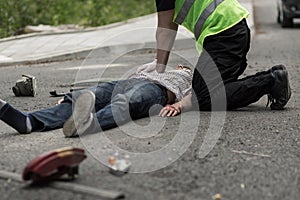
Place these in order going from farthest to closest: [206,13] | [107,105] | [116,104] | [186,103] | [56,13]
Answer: [56,13] < [206,13] < [186,103] < [107,105] < [116,104]

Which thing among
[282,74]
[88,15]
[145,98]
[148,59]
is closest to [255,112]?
[282,74]

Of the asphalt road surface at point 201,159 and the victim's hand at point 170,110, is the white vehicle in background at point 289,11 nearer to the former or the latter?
the asphalt road surface at point 201,159

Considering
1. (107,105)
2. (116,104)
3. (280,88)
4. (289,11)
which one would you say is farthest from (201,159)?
(289,11)

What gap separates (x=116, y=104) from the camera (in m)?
5.23

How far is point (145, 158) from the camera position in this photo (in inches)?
171

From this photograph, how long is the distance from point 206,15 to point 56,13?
10643 mm

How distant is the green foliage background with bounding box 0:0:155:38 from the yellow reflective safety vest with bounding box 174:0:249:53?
7.69 metres

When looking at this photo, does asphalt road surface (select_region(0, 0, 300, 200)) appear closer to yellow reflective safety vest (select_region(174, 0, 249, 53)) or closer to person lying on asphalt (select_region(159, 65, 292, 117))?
person lying on asphalt (select_region(159, 65, 292, 117))

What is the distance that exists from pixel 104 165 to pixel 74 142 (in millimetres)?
692

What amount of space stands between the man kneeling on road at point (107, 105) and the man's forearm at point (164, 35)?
0.41 ft

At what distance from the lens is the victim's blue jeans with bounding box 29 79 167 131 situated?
5160 millimetres

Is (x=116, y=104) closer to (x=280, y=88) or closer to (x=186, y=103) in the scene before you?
(x=186, y=103)

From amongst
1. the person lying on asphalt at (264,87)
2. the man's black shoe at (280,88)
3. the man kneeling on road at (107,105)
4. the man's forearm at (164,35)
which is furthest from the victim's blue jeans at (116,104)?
the man's black shoe at (280,88)

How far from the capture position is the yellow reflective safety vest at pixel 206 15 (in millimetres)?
5797
